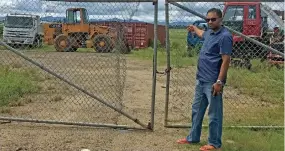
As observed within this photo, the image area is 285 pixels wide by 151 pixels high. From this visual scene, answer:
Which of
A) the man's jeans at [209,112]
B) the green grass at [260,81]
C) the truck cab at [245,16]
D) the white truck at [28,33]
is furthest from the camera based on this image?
the truck cab at [245,16]

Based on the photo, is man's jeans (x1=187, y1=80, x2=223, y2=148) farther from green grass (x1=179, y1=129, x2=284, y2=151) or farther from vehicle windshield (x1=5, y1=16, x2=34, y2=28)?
vehicle windshield (x1=5, y1=16, x2=34, y2=28)

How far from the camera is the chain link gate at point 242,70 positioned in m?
6.29

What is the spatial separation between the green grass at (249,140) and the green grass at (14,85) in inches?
159

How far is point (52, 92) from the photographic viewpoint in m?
9.55

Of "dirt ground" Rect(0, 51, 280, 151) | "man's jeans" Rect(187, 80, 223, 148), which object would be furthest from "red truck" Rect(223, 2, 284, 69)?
"man's jeans" Rect(187, 80, 223, 148)

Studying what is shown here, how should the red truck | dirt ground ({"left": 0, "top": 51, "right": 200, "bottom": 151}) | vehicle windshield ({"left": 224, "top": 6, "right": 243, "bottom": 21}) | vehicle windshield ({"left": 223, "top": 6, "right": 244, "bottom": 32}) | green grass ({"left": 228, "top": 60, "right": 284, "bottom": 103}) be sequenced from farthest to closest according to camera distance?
vehicle windshield ({"left": 224, "top": 6, "right": 243, "bottom": 21})
vehicle windshield ({"left": 223, "top": 6, "right": 244, "bottom": 32})
the red truck
green grass ({"left": 228, "top": 60, "right": 284, "bottom": 103})
dirt ground ({"left": 0, "top": 51, "right": 200, "bottom": 151})

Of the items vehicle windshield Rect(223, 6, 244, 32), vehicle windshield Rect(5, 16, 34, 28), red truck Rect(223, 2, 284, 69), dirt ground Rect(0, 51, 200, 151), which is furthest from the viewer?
vehicle windshield Rect(223, 6, 244, 32)

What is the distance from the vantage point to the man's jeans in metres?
5.23

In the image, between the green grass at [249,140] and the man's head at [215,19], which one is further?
the green grass at [249,140]

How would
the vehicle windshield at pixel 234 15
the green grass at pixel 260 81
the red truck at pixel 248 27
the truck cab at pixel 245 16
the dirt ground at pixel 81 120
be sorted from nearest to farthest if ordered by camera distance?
the dirt ground at pixel 81 120 < the green grass at pixel 260 81 < the red truck at pixel 248 27 < the truck cab at pixel 245 16 < the vehicle windshield at pixel 234 15

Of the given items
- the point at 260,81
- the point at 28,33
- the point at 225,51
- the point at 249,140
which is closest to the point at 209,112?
the point at 225,51

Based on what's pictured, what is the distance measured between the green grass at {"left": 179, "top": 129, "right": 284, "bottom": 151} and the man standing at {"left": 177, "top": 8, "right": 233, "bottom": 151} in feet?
1.13

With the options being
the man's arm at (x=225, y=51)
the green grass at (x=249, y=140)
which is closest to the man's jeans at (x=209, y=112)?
the green grass at (x=249, y=140)

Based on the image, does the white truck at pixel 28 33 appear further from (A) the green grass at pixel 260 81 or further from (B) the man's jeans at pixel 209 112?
(A) the green grass at pixel 260 81
